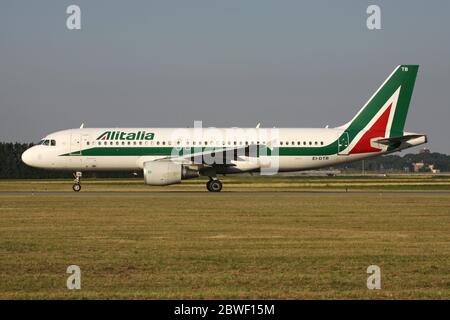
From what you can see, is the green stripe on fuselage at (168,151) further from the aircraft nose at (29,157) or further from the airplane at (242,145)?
the aircraft nose at (29,157)

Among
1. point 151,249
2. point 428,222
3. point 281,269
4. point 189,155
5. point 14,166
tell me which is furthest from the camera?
point 14,166

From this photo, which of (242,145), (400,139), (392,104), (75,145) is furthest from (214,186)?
(392,104)

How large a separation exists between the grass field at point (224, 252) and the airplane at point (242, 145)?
17434 millimetres

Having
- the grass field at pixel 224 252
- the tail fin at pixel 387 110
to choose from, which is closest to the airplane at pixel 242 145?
the tail fin at pixel 387 110

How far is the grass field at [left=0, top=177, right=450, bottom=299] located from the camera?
488 inches

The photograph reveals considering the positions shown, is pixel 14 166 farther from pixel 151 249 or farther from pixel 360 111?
pixel 151 249

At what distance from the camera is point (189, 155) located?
48.0 meters

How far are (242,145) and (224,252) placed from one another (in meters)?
32.1

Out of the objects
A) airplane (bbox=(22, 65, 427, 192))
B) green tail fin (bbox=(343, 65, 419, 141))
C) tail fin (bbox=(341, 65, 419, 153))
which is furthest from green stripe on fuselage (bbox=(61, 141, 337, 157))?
green tail fin (bbox=(343, 65, 419, 141))

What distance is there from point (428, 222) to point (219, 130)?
26.0 meters

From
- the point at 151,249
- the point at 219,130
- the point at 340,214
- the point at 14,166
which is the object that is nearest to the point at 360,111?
the point at 219,130

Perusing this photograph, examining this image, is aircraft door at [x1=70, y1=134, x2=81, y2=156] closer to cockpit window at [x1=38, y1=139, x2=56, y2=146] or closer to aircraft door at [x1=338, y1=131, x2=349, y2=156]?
cockpit window at [x1=38, y1=139, x2=56, y2=146]

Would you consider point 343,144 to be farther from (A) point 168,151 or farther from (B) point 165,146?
(B) point 165,146

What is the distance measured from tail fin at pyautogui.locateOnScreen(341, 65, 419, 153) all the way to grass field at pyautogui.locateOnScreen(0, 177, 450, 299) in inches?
764
